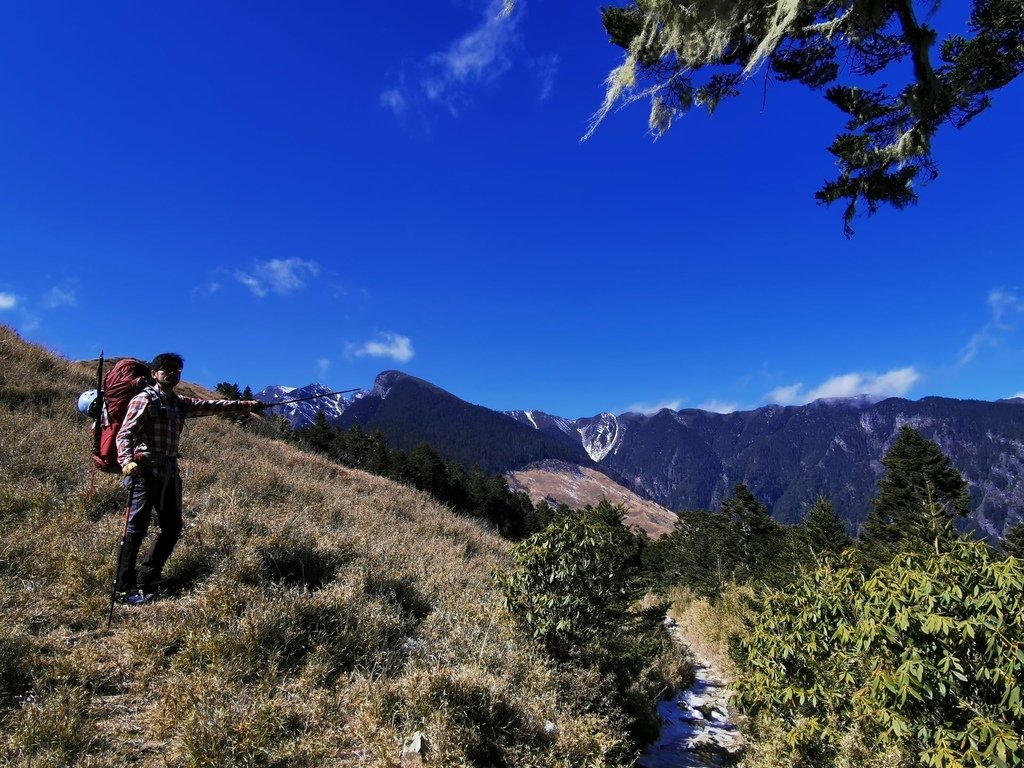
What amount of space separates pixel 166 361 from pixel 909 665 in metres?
6.39

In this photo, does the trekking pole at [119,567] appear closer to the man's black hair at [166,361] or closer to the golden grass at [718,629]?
the man's black hair at [166,361]

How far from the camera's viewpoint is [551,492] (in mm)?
175375

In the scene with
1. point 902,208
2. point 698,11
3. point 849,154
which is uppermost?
point 698,11

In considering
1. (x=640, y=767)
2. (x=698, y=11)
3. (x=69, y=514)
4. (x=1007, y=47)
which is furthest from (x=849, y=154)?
(x=69, y=514)

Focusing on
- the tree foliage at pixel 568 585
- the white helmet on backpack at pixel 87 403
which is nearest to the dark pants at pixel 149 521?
the white helmet on backpack at pixel 87 403

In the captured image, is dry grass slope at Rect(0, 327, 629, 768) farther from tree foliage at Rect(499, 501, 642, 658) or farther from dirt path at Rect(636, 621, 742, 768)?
dirt path at Rect(636, 621, 742, 768)

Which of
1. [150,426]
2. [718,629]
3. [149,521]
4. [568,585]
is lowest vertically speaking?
[718,629]

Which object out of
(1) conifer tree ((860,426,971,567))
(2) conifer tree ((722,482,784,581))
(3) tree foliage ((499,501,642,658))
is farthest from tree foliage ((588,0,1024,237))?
(2) conifer tree ((722,482,784,581))

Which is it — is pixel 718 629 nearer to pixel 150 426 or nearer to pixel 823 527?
pixel 150 426

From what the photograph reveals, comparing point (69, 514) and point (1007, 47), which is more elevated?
point (1007, 47)

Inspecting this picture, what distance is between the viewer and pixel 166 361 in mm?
5047

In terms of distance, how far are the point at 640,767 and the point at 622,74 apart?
24.5ft

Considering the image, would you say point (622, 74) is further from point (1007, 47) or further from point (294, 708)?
point (294, 708)

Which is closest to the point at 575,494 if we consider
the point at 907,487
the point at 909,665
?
the point at 907,487
